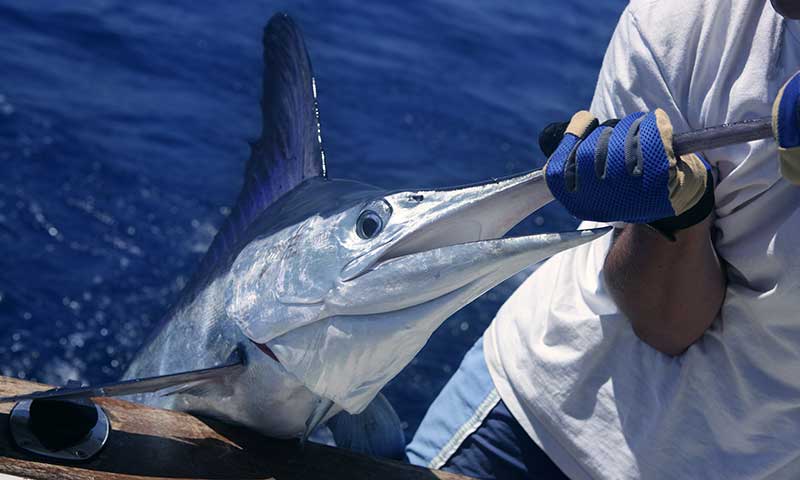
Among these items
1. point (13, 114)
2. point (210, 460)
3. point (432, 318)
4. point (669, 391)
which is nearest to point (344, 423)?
point (210, 460)

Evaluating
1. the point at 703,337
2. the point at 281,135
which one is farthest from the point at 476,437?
the point at 281,135

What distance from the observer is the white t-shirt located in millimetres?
1548

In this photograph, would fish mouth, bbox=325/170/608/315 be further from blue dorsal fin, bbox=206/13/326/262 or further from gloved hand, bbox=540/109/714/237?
blue dorsal fin, bbox=206/13/326/262

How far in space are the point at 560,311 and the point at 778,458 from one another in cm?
49

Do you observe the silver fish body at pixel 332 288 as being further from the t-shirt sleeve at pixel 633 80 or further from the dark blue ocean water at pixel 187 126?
the dark blue ocean water at pixel 187 126

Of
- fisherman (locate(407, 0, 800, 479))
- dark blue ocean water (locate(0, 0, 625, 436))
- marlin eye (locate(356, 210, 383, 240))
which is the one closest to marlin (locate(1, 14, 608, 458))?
marlin eye (locate(356, 210, 383, 240))

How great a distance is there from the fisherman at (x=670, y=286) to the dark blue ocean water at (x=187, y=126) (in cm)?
191

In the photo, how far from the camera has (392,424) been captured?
197cm

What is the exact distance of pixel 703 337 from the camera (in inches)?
68.6

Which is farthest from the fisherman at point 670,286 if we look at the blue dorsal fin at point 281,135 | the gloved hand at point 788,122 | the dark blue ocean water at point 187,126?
the dark blue ocean water at point 187,126

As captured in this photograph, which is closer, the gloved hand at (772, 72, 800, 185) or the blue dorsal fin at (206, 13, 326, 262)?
the gloved hand at (772, 72, 800, 185)

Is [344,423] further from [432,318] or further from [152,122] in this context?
[152,122]

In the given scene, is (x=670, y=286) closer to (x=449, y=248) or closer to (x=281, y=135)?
(x=449, y=248)

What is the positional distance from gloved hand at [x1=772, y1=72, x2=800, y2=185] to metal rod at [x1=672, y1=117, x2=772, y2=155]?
2 cm
